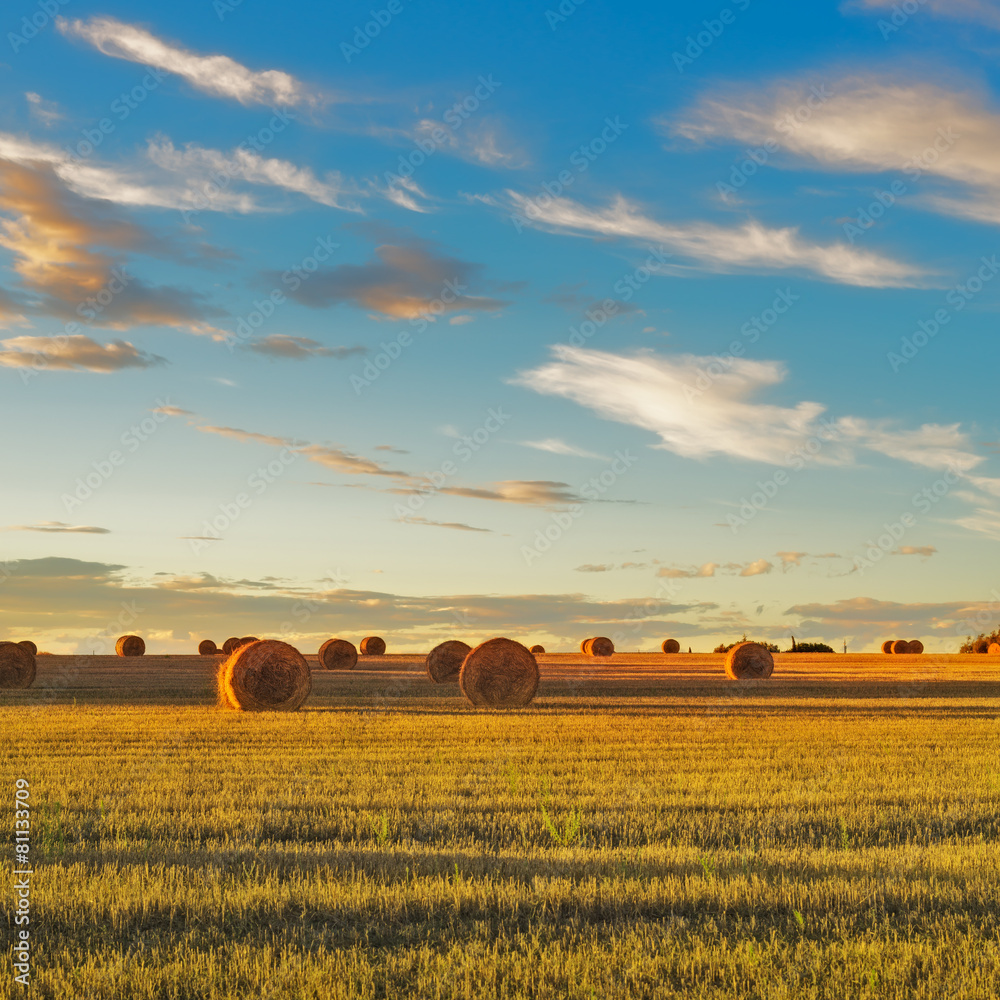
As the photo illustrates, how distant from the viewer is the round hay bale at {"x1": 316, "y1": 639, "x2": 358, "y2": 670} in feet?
162

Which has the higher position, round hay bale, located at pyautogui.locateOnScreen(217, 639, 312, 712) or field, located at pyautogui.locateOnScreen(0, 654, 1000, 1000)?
round hay bale, located at pyautogui.locateOnScreen(217, 639, 312, 712)

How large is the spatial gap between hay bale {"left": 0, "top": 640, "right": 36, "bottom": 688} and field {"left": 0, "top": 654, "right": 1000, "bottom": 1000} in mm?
17584

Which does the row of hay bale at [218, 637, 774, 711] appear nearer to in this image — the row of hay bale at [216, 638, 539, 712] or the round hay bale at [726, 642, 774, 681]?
the row of hay bale at [216, 638, 539, 712]

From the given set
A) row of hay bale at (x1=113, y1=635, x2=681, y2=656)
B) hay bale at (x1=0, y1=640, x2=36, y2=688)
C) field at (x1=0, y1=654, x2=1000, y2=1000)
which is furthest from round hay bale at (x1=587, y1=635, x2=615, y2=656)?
field at (x1=0, y1=654, x2=1000, y2=1000)

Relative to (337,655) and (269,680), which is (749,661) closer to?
(337,655)

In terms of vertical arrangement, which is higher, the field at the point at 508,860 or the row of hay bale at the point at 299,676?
the row of hay bale at the point at 299,676

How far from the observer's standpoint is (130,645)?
62625mm

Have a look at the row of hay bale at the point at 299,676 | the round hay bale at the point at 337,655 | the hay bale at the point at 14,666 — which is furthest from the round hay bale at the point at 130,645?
the row of hay bale at the point at 299,676

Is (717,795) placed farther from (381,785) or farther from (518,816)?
(381,785)

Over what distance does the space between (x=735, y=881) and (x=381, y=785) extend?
6622 millimetres

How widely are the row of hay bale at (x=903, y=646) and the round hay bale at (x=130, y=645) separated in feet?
170

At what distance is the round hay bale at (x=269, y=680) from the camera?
89.2ft

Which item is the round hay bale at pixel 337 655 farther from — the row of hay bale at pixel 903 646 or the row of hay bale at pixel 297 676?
the row of hay bale at pixel 903 646

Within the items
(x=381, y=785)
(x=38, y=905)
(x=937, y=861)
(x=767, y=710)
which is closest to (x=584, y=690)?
(x=767, y=710)
